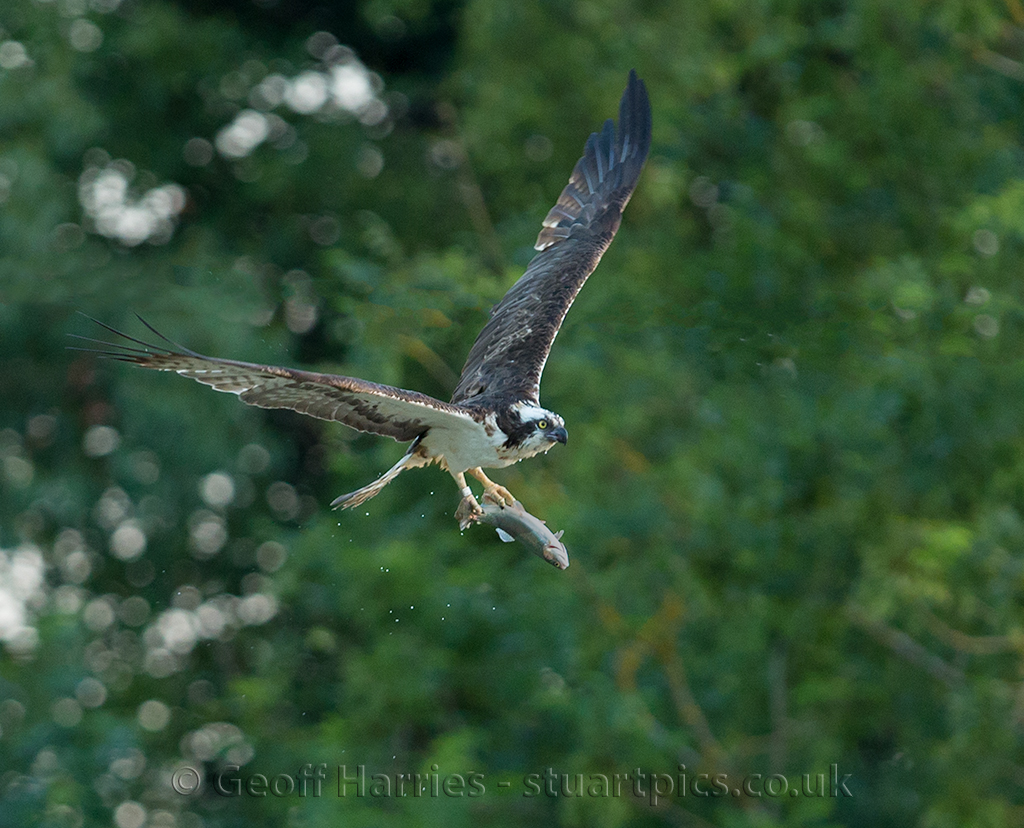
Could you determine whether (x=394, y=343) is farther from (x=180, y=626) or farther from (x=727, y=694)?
(x=180, y=626)

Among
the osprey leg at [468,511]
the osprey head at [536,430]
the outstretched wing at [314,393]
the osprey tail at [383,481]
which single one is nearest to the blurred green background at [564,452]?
the osprey tail at [383,481]

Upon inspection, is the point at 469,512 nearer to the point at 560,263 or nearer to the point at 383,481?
the point at 383,481

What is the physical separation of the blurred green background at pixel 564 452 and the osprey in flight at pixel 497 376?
2.50 meters

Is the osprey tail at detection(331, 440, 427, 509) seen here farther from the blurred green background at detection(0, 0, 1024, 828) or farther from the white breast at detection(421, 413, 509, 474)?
the blurred green background at detection(0, 0, 1024, 828)

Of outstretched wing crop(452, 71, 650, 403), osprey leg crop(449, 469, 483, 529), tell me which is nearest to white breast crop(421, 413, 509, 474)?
osprey leg crop(449, 469, 483, 529)

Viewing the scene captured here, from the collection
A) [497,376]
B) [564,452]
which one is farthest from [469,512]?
[564,452]

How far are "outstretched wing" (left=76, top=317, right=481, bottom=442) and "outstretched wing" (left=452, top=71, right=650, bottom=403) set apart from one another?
929 mm

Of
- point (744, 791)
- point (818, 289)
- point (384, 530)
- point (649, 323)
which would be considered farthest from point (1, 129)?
point (744, 791)

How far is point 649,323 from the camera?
13.9 m

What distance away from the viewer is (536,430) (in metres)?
7.88

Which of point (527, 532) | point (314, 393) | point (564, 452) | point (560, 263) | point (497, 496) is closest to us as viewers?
point (314, 393)

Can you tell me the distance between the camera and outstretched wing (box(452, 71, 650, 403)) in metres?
8.88

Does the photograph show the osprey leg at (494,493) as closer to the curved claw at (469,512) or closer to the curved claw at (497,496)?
the curved claw at (497,496)

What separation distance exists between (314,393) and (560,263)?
3.01 meters
